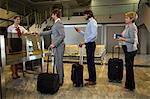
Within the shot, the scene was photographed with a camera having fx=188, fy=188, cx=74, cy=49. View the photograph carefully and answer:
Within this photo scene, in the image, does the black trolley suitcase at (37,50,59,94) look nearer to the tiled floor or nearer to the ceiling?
the tiled floor

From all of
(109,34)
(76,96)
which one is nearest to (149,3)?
(109,34)

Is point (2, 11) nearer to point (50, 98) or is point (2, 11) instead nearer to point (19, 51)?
point (19, 51)

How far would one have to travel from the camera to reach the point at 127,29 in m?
3.19

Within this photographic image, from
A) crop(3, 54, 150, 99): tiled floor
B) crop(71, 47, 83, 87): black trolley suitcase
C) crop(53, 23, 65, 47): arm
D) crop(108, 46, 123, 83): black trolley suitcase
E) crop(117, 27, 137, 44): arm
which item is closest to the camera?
crop(3, 54, 150, 99): tiled floor

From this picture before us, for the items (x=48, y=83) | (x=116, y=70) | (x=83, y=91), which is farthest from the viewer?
(x=116, y=70)

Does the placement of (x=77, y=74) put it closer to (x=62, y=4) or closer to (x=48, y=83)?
(x=48, y=83)

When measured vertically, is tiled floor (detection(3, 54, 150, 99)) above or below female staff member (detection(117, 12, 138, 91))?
below

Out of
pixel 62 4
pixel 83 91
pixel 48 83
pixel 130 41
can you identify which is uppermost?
pixel 62 4

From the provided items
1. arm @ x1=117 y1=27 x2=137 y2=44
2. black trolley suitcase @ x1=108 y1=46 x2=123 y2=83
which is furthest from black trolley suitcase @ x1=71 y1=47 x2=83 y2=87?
arm @ x1=117 y1=27 x2=137 y2=44

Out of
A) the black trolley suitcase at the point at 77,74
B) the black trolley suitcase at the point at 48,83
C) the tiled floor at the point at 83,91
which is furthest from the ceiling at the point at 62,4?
the black trolley suitcase at the point at 48,83

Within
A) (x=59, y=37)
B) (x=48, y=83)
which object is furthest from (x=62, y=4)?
(x=48, y=83)

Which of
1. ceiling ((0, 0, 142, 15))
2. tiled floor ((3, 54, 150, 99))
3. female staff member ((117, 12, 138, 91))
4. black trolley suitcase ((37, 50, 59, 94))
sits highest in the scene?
ceiling ((0, 0, 142, 15))

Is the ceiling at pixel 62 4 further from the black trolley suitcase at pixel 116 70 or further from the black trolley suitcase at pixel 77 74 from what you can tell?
the black trolley suitcase at pixel 77 74

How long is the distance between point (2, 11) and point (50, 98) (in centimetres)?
782
